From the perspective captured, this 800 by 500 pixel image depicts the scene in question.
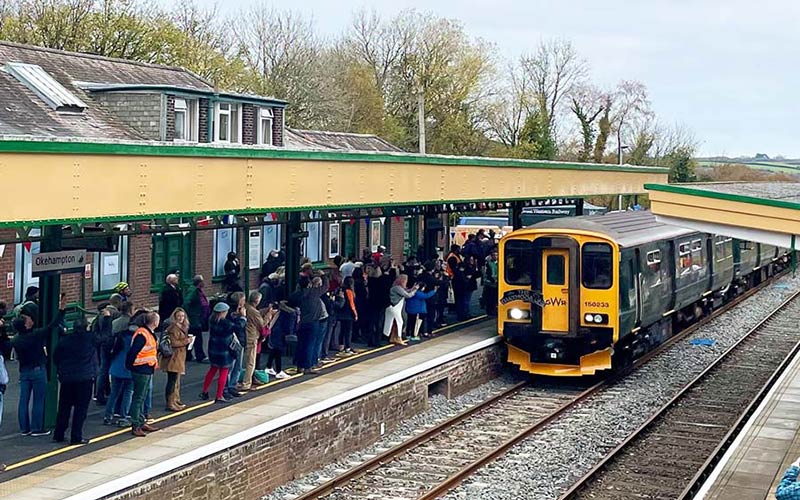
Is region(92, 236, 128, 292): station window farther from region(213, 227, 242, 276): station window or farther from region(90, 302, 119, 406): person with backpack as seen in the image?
region(90, 302, 119, 406): person with backpack

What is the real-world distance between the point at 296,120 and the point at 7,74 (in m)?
25.7

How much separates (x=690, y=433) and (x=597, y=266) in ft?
10.8

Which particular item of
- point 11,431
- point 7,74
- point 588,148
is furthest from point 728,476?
point 588,148

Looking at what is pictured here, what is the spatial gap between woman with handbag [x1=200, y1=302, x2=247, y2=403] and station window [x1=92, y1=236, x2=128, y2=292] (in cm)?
720

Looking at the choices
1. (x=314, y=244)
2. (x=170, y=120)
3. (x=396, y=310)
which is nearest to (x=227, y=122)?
(x=170, y=120)

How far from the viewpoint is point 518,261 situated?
17.1 metres

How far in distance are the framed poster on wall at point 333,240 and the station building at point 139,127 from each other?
0.02m

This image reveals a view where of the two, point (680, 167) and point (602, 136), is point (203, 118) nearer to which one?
point (680, 167)

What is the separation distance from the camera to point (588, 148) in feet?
203

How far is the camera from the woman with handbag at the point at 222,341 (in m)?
11.8

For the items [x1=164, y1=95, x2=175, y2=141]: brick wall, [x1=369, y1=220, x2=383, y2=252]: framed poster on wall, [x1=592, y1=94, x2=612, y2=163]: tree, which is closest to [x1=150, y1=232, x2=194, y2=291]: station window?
[x1=164, y1=95, x2=175, y2=141]: brick wall

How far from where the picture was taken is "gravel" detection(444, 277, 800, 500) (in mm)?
11469

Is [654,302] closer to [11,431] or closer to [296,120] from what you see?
[11,431]

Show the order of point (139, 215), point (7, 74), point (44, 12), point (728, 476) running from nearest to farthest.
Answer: point (139, 215) → point (728, 476) → point (7, 74) → point (44, 12)
